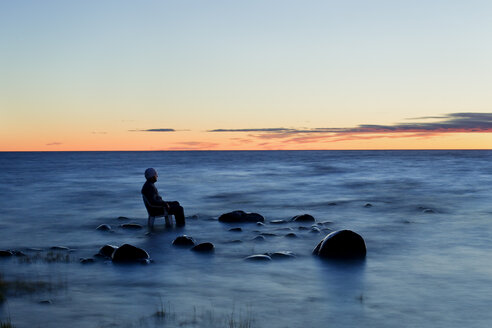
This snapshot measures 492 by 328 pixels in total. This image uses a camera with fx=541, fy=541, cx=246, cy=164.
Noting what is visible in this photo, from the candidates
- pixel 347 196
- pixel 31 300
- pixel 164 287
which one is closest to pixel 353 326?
pixel 164 287

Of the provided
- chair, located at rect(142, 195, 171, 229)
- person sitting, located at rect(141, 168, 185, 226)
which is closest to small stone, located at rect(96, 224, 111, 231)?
chair, located at rect(142, 195, 171, 229)

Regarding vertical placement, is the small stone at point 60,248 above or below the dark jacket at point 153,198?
below

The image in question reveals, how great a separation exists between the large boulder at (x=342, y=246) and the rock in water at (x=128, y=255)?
12.9 ft

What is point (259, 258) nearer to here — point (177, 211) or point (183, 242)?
point (183, 242)

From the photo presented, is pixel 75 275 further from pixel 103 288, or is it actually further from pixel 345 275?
pixel 345 275

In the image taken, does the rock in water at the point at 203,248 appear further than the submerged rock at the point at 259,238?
No

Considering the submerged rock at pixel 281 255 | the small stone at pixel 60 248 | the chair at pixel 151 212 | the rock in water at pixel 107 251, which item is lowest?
the small stone at pixel 60 248

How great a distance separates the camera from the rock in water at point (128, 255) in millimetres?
11352

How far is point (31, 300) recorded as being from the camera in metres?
8.56

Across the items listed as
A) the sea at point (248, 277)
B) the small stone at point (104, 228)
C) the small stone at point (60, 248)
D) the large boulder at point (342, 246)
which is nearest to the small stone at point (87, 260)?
the sea at point (248, 277)

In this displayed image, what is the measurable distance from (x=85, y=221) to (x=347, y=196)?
15976mm

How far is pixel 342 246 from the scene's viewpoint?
12.0 metres

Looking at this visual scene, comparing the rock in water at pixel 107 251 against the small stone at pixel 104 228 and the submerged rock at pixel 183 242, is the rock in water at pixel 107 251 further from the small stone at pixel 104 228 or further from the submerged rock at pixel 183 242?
the small stone at pixel 104 228

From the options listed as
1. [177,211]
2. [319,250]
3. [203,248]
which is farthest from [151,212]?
[319,250]
